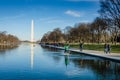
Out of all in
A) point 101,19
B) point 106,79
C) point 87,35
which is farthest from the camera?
point 87,35

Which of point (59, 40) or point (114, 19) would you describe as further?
point (59, 40)

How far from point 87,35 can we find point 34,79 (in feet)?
300

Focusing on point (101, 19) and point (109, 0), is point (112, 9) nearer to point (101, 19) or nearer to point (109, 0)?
point (109, 0)

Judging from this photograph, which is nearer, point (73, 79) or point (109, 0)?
point (73, 79)

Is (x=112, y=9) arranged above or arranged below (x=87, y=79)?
above

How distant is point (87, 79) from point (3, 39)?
6332 inches

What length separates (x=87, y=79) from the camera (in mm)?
14703

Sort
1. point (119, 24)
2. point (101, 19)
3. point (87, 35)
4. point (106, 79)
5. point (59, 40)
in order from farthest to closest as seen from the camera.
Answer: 1. point (59, 40)
2. point (87, 35)
3. point (101, 19)
4. point (119, 24)
5. point (106, 79)

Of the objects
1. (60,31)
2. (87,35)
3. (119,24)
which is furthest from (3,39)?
(119,24)

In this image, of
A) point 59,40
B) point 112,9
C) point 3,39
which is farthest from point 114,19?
point 3,39

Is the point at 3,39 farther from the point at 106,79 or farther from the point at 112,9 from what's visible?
the point at 106,79

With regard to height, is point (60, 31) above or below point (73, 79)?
above

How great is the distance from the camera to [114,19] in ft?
180

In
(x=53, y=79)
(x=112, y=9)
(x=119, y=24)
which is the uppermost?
(x=112, y=9)
